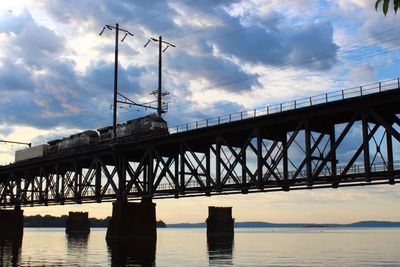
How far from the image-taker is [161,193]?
60938 mm

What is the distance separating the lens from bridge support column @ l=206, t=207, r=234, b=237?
159125 mm

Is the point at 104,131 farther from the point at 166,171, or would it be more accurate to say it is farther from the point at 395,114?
the point at 395,114

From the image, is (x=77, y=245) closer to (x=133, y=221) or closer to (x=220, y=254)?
(x=133, y=221)

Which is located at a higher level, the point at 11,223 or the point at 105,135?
the point at 105,135

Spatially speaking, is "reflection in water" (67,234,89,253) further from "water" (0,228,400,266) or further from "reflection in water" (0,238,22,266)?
"reflection in water" (0,238,22,266)

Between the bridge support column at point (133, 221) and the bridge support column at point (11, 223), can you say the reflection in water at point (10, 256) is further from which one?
the bridge support column at point (11, 223)

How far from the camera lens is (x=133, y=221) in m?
66.6

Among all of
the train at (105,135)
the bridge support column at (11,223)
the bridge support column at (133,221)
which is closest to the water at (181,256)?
the bridge support column at (133,221)

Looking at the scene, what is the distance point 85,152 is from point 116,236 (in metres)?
15.4

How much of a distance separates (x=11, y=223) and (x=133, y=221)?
51517 millimetres

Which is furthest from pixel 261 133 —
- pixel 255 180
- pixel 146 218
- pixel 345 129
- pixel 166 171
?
pixel 146 218

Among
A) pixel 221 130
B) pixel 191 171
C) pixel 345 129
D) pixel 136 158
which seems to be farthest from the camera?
pixel 136 158

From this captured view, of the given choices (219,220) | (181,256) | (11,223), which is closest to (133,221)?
(181,256)

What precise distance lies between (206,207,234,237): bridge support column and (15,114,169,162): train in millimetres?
75229
